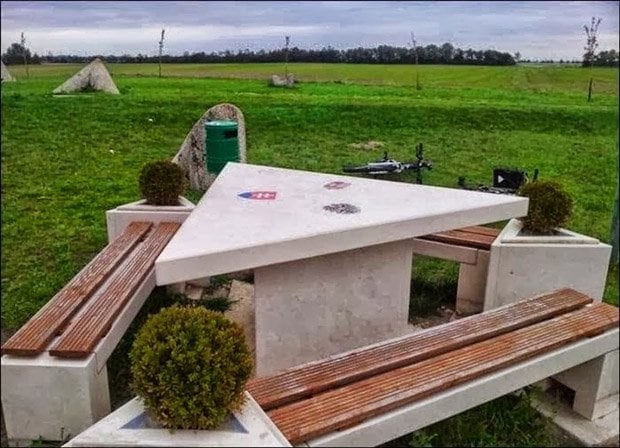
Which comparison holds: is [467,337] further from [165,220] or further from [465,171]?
[465,171]

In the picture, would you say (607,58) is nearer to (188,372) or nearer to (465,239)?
(188,372)

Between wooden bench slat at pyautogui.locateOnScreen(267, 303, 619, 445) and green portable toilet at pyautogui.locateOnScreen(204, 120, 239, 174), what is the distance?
6.19 meters

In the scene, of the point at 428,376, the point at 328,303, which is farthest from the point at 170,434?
the point at 328,303

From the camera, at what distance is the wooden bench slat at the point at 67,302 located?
3898 mm

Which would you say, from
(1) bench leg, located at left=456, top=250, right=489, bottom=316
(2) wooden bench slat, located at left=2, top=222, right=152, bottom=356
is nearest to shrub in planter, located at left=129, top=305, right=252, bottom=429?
(2) wooden bench slat, located at left=2, top=222, right=152, bottom=356

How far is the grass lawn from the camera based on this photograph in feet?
23.7

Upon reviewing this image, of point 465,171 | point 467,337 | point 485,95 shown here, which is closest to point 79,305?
point 467,337

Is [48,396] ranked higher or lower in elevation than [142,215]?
lower

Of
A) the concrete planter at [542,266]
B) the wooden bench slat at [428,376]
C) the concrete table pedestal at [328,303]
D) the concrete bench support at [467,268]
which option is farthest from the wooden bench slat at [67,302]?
the concrete planter at [542,266]

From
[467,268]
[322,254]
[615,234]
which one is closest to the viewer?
[615,234]

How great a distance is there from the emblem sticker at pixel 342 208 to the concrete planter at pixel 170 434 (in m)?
2.13

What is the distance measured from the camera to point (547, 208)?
18.3ft

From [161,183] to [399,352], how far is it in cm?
361

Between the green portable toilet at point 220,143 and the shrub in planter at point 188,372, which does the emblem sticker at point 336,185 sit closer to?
the shrub in planter at point 188,372
